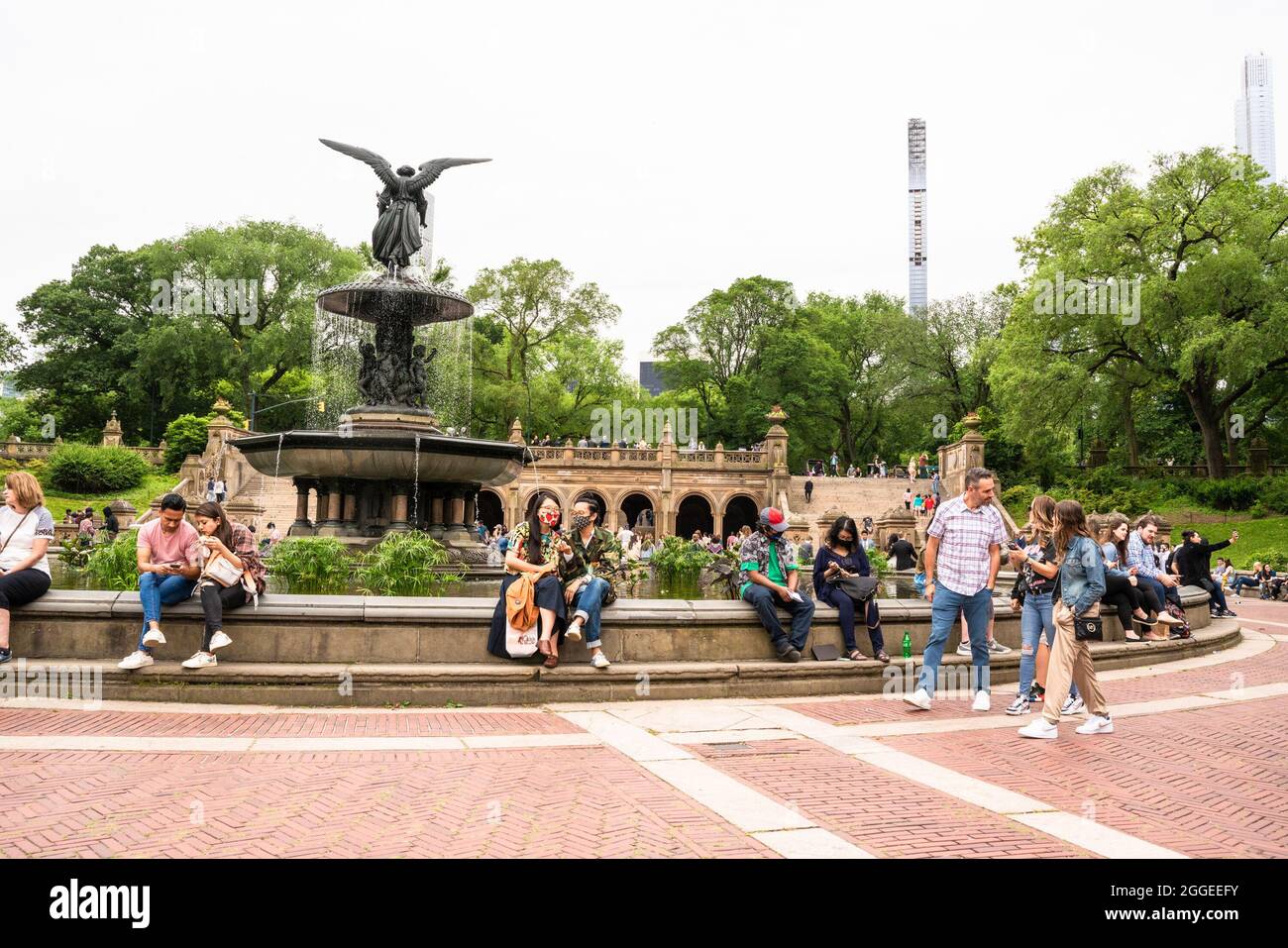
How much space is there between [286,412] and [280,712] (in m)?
56.6

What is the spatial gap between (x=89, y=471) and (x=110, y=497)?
183 cm

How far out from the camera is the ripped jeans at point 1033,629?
26.9 feet

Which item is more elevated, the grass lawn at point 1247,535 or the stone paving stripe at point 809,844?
the stone paving stripe at point 809,844

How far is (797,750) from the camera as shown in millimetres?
6449

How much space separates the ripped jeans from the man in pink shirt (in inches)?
277

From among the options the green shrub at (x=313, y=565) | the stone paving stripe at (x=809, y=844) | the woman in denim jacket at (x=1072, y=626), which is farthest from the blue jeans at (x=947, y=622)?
the green shrub at (x=313, y=565)

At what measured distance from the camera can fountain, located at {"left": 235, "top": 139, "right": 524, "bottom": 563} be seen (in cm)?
1451

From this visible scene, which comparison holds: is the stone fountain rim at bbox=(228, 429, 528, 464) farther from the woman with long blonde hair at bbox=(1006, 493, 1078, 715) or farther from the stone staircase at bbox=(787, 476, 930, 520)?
the stone staircase at bbox=(787, 476, 930, 520)

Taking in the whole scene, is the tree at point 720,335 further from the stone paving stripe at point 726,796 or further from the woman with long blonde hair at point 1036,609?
the stone paving stripe at point 726,796

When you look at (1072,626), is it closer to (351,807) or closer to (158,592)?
(351,807)

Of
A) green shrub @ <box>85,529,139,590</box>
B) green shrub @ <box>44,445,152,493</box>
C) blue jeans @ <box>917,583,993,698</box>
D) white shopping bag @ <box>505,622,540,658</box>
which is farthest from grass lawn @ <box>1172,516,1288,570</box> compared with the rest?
green shrub @ <box>44,445,152,493</box>

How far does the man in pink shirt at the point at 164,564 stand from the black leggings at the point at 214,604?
0.82 ft

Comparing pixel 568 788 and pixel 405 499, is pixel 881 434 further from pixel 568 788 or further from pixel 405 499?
pixel 568 788
